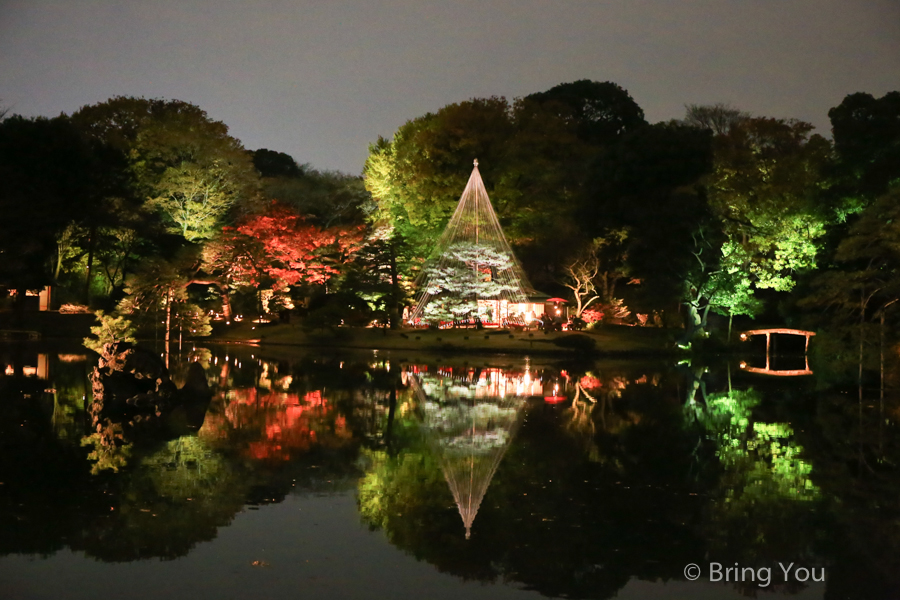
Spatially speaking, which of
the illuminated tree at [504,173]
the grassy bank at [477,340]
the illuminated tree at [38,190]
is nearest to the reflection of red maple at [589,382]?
the grassy bank at [477,340]

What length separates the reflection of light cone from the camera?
9.24 m

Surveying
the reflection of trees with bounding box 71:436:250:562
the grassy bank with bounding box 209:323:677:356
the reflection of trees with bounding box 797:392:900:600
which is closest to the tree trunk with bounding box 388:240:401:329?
the grassy bank with bounding box 209:323:677:356

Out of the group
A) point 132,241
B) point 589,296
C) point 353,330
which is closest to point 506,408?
point 353,330

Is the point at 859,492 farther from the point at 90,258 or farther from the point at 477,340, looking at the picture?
the point at 90,258

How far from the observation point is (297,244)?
130 feet

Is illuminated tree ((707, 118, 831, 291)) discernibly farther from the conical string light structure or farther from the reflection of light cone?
the reflection of light cone

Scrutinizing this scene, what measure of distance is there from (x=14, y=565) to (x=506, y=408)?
425 inches

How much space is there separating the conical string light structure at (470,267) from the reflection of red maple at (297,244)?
17.7 feet

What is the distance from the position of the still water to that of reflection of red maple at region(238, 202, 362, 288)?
2299cm

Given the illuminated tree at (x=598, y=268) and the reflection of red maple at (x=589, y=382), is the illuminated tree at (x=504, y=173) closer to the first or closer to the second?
the illuminated tree at (x=598, y=268)

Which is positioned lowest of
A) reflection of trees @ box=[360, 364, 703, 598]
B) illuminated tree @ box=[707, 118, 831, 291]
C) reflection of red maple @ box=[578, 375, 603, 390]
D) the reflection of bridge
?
reflection of trees @ box=[360, 364, 703, 598]

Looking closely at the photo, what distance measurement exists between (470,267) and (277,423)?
958 inches

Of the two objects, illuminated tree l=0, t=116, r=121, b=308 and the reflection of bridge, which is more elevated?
illuminated tree l=0, t=116, r=121, b=308

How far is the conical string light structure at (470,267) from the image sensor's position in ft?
121
